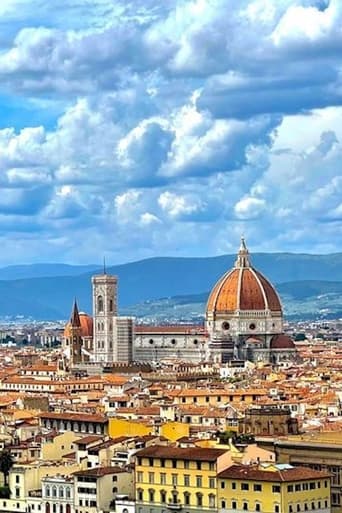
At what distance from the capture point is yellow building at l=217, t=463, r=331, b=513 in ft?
158

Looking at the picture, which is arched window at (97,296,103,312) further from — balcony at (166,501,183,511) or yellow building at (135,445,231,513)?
balcony at (166,501,183,511)

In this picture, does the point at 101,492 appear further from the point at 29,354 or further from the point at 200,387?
the point at 29,354

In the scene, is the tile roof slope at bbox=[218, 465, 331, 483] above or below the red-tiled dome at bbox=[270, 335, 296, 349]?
below

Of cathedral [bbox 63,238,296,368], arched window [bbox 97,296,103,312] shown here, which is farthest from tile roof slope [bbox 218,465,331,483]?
arched window [bbox 97,296,103,312]

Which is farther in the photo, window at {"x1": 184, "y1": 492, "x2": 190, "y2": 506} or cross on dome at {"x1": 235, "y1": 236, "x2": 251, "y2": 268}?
cross on dome at {"x1": 235, "y1": 236, "x2": 251, "y2": 268}

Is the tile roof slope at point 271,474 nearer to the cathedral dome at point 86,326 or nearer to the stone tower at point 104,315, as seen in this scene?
the stone tower at point 104,315

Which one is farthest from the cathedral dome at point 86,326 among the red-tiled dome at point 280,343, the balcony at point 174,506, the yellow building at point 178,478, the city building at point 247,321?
the balcony at point 174,506

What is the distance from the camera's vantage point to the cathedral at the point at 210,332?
124125 mm

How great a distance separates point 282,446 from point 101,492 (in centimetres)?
565

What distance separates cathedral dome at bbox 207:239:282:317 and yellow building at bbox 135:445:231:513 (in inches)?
2916

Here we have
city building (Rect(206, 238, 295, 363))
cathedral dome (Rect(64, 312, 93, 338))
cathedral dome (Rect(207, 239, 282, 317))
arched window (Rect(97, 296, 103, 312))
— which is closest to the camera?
city building (Rect(206, 238, 295, 363))

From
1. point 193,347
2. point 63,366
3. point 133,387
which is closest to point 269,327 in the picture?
point 193,347

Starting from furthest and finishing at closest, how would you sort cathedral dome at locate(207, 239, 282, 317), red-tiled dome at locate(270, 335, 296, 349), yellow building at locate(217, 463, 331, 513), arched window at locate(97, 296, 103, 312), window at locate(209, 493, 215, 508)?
arched window at locate(97, 296, 103, 312), cathedral dome at locate(207, 239, 282, 317), red-tiled dome at locate(270, 335, 296, 349), window at locate(209, 493, 215, 508), yellow building at locate(217, 463, 331, 513)

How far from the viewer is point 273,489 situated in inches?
1898
